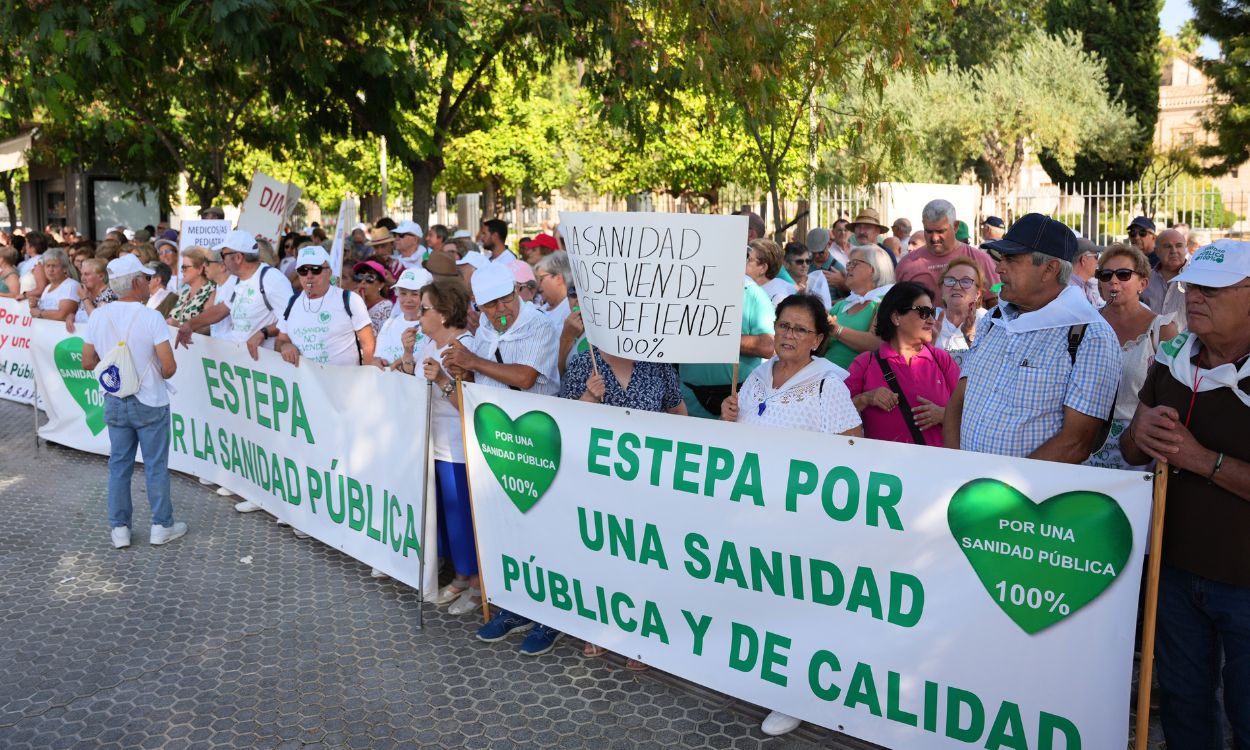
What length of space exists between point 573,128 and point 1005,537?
29406 millimetres

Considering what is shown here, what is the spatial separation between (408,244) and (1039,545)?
8545mm

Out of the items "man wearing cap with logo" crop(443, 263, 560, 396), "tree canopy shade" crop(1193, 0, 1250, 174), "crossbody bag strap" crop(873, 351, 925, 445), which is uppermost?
"tree canopy shade" crop(1193, 0, 1250, 174)

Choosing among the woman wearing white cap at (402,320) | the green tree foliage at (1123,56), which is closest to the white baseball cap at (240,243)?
the woman wearing white cap at (402,320)

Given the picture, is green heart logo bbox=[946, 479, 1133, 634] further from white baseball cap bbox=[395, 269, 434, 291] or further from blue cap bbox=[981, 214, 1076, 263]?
white baseball cap bbox=[395, 269, 434, 291]

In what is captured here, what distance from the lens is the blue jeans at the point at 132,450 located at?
704 cm

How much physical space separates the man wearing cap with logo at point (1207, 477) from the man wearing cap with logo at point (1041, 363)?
288mm

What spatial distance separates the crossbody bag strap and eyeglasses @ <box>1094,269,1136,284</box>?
1257 mm

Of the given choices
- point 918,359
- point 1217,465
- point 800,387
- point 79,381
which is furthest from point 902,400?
point 79,381

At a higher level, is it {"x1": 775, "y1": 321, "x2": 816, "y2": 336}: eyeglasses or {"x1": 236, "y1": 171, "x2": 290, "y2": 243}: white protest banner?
{"x1": 236, "y1": 171, "x2": 290, "y2": 243}: white protest banner

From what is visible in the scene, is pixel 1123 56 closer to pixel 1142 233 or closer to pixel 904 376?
pixel 1142 233

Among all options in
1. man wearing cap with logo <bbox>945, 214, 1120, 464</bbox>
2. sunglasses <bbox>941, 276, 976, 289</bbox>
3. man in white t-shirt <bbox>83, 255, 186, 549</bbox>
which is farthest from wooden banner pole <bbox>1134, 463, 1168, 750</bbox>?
man in white t-shirt <bbox>83, 255, 186, 549</bbox>

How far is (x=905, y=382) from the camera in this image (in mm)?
5211

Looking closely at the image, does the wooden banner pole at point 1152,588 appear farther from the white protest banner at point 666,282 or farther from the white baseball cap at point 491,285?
the white baseball cap at point 491,285

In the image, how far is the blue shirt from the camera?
3.87 metres
